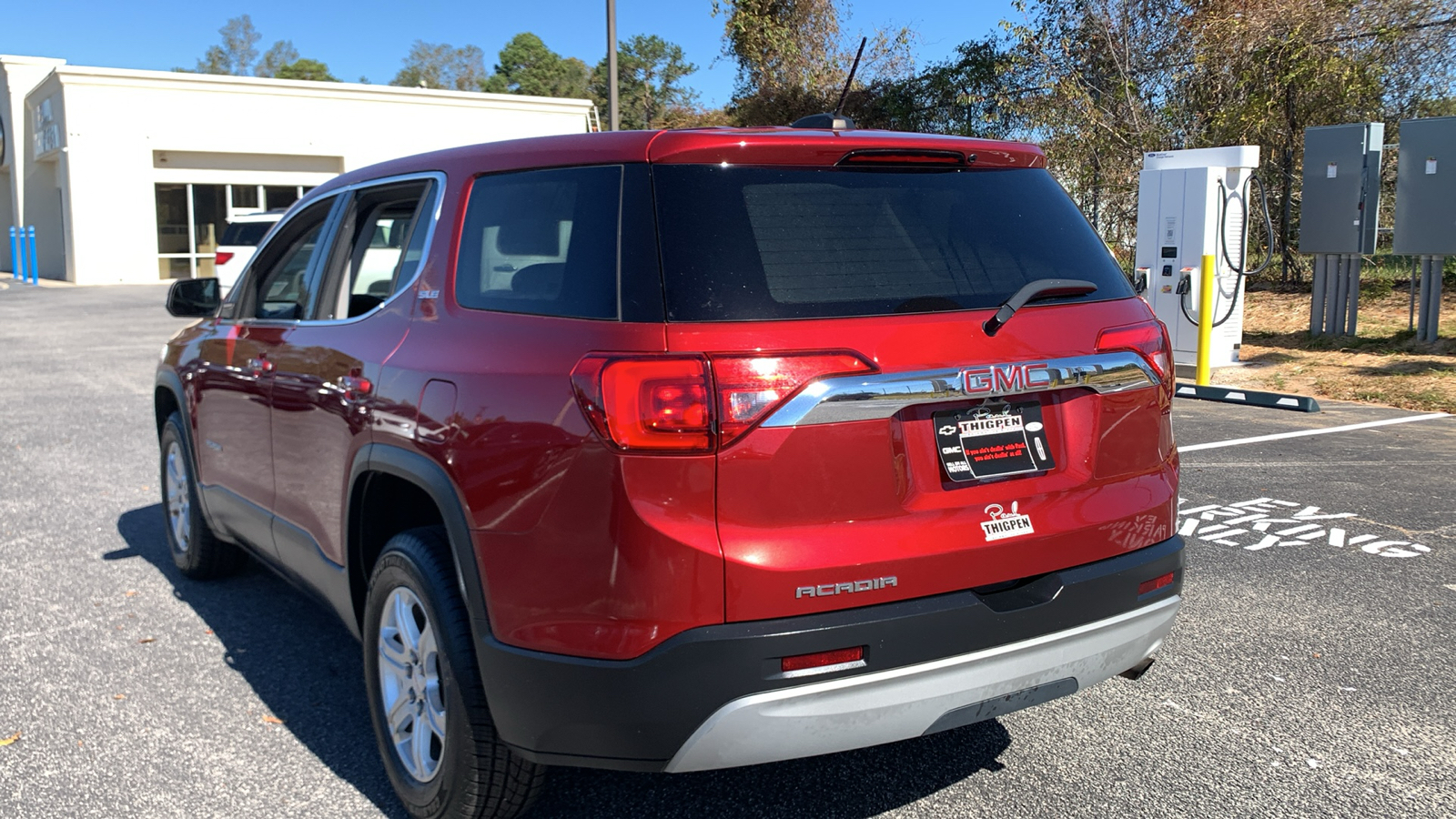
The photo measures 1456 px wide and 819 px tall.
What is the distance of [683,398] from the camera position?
2.53 metres

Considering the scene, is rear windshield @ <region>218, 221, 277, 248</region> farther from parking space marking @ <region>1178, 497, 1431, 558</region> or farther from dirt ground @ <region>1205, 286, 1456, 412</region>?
parking space marking @ <region>1178, 497, 1431, 558</region>

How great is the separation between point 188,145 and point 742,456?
1419 inches

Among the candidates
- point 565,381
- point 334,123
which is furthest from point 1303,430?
point 334,123

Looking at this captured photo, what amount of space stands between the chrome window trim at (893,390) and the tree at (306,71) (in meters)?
106

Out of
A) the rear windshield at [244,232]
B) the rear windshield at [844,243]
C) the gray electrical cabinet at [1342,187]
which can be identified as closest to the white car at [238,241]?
the rear windshield at [244,232]

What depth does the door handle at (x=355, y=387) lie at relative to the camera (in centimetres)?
338

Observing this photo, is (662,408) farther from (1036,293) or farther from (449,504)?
(1036,293)

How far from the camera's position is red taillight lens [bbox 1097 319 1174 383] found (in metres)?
3.07

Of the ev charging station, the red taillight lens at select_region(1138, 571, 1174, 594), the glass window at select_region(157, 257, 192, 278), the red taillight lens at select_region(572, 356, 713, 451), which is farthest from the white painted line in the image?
the glass window at select_region(157, 257, 192, 278)

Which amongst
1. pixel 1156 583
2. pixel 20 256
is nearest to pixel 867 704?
pixel 1156 583

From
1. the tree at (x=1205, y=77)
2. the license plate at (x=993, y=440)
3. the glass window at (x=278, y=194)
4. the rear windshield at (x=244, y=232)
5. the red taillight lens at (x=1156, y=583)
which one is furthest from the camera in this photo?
the glass window at (x=278, y=194)

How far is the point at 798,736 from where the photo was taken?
260 centimetres

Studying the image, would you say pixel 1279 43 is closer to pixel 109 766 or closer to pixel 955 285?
pixel 955 285

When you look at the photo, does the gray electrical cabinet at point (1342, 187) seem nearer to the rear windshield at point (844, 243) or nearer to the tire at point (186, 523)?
the rear windshield at point (844, 243)
